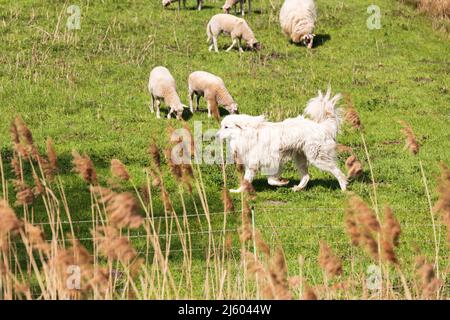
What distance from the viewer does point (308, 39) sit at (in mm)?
24953

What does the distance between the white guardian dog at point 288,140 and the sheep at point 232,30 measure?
9.23m

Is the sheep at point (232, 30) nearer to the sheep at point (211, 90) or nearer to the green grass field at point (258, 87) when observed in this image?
the green grass field at point (258, 87)

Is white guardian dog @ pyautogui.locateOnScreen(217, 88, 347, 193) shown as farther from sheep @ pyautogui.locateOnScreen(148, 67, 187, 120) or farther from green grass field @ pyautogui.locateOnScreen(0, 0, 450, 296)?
sheep @ pyautogui.locateOnScreen(148, 67, 187, 120)

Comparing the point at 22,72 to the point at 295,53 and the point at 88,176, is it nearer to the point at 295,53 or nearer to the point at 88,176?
the point at 295,53

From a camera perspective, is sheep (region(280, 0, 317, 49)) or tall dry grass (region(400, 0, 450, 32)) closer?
sheep (region(280, 0, 317, 49))

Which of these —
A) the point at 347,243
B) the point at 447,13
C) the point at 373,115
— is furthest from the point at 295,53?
the point at 347,243

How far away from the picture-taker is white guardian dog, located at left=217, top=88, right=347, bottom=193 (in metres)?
14.7

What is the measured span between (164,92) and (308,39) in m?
7.18

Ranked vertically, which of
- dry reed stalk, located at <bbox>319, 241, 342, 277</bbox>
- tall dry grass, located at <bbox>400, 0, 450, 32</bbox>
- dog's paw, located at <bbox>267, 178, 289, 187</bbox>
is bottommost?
dry reed stalk, located at <bbox>319, 241, 342, 277</bbox>

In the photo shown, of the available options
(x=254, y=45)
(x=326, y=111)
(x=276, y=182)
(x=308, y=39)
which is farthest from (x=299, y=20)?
(x=276, y=182)
